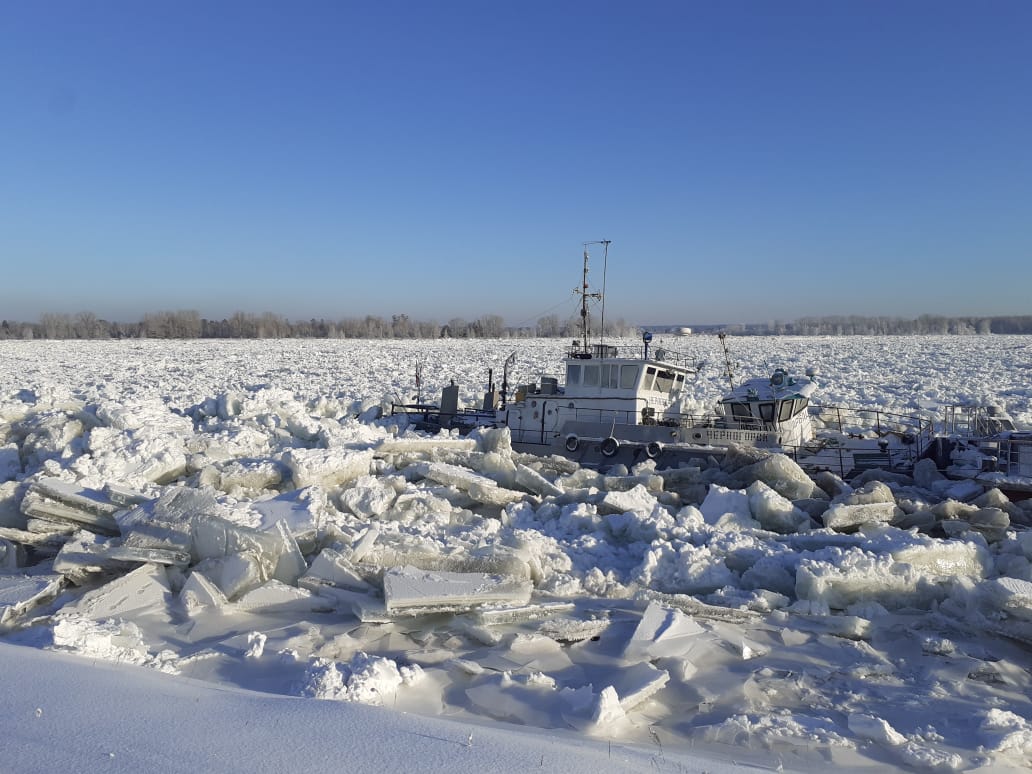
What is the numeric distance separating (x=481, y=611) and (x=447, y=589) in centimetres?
36

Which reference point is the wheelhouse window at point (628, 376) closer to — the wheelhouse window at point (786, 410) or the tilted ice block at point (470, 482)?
the wheelhouse window at point (786, 410)

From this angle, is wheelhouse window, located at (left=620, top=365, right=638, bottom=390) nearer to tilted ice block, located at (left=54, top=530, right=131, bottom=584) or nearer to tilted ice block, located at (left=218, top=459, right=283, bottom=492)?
tilted ice block, located at (left=218, top=459, right=283, bottom=492)

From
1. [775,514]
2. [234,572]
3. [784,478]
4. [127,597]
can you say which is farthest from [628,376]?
[127,597]

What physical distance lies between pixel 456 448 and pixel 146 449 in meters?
4.44

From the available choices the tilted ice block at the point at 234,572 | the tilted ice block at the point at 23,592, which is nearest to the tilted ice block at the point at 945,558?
the tilted ice block at the point at 234,572

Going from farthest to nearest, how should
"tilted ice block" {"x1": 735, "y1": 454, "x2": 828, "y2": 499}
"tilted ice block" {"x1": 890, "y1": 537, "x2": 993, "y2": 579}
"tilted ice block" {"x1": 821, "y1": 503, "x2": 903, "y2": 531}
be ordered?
1. "tilted ice block" {"x1": 735, "y1": 454, "x2": 828, "y2": 499}
2. "tilted ice block" {"x1": 821, "y1": 503, "x2": 903, "y2": 531}
3. "tilted ice block" {"x1": 890, "y1": 537, "x2": 993, "y2": 579}

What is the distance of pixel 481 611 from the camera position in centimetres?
589

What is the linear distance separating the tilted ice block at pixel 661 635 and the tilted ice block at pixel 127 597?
12.6 feet

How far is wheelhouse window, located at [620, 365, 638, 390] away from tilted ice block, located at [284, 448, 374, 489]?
17.2 ft

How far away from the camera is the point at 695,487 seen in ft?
35.0

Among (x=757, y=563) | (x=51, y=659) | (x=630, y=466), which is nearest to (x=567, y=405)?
(x=630, y=466)

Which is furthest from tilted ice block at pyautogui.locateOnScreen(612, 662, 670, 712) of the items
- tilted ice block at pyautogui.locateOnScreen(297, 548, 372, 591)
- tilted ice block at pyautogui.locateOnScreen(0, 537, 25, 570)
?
tilted ice block at pyautogui.locateOnScreen(0, 537, 25, 570)

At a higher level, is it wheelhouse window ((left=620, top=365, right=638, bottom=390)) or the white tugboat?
wheelhouse window ((left=620, top=365, right=638, bottom=390))

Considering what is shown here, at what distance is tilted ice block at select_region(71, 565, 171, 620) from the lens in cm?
591
